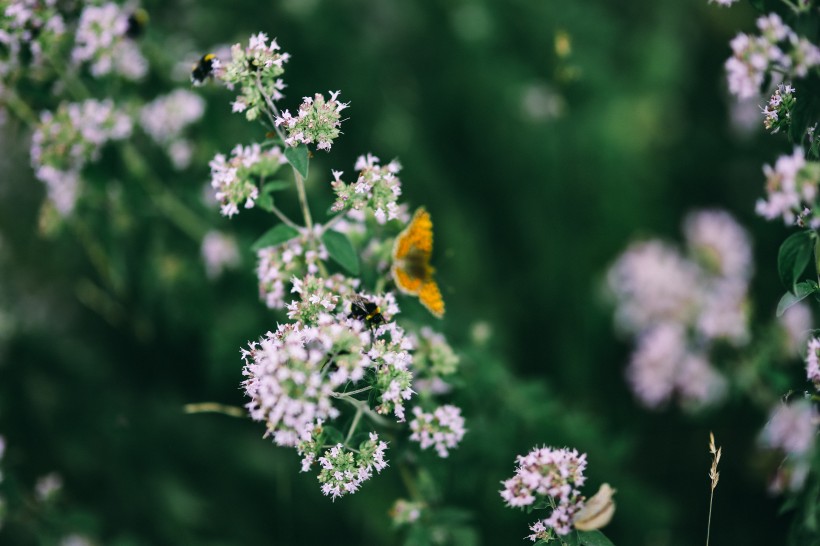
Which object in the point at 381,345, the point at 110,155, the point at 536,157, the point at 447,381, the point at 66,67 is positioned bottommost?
the point at 381,345

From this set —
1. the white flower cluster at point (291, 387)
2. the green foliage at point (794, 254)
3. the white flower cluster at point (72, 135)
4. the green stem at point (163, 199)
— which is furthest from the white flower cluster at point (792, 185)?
the green stem at point (163, 199)

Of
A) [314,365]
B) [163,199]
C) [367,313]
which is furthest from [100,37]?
[314,365]

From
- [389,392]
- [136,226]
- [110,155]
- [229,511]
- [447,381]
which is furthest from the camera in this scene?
[229,511]

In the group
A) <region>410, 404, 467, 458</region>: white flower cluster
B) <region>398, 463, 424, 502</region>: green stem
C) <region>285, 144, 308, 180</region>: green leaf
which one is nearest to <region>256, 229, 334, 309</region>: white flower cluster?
<region>285, 144, 308, 180</region>: green leaf

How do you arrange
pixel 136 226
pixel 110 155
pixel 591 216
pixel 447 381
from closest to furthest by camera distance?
pixel 447 381 → pixel 110 155 → pixel 136 226 → pixel 591 216

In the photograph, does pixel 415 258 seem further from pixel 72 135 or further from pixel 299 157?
pixel 72 135

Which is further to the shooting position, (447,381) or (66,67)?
(66,67)

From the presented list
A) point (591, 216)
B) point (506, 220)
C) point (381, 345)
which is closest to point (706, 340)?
point (591, 216)

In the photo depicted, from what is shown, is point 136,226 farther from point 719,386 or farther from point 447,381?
point 719,386
